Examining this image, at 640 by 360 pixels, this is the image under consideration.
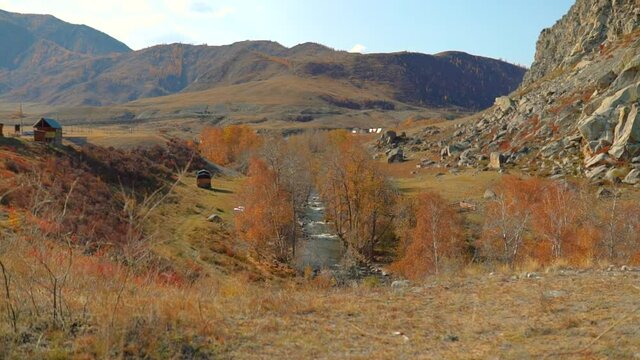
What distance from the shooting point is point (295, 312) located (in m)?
9.06

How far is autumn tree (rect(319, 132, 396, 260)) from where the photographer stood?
1748 inches

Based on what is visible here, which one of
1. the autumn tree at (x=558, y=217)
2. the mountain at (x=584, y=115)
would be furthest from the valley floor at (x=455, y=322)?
the mountain at (x=584, y=115)

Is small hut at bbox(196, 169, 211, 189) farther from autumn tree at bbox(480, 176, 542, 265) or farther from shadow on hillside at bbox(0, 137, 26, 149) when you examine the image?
autumn tree at bbox(480, 176, 542, 265)

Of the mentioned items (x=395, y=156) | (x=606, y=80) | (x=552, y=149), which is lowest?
(x=395, y=156)

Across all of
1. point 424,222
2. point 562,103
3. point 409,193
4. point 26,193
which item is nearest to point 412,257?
point 424,222

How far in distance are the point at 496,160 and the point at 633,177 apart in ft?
64.3

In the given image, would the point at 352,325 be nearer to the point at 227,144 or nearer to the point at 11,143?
the point at 11,143

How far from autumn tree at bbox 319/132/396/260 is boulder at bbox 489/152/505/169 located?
1656cm

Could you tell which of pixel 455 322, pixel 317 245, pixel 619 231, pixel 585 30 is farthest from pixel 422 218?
pixel 585 30

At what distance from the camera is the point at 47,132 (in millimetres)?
52688

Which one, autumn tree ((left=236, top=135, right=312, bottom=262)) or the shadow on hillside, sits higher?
the shadow on hillside

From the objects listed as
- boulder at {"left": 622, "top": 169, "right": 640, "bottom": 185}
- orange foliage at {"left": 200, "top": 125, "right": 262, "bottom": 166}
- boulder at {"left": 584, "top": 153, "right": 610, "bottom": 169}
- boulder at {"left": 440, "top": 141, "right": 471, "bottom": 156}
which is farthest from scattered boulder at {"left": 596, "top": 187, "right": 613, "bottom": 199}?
orange foliage at {"left": 200, "top": 125, "right": 262, "bottom": 166}

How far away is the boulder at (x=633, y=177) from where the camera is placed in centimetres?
3819

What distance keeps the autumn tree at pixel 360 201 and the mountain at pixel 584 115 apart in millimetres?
15920
